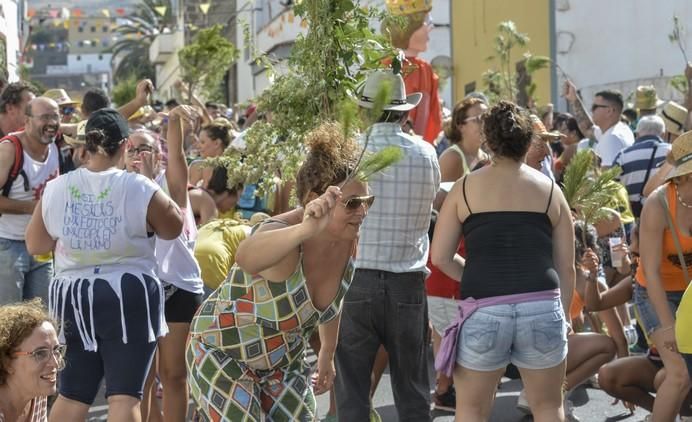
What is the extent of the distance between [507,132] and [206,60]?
37.3ft

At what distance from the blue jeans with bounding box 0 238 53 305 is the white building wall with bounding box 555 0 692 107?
64.5 feet

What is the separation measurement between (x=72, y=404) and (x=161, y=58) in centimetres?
5253

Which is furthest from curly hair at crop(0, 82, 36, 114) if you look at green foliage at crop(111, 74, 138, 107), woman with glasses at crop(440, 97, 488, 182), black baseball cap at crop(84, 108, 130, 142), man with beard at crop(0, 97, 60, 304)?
green foliage at crop(111, 74, 138, 107)

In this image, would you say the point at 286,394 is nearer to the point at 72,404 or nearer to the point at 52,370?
the point at 52,370

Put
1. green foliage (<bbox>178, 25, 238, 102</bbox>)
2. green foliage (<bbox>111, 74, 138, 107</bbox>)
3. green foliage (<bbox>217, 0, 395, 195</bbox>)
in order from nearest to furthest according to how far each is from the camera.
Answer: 1. green foliage (<bbox>217, 0, 395, 195</bbox>)
2. green foliage (<bbox>178, 25, 238, 102</bbox>)
3. green foliage (<bbox>111, 74, 138, 107</bbox>)

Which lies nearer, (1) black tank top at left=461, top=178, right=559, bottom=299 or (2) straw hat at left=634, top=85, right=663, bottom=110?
(1) black tank top at left=461, top=178, right=559, bottom=299

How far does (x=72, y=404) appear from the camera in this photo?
5480mm

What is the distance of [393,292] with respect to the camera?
5969 millimetres

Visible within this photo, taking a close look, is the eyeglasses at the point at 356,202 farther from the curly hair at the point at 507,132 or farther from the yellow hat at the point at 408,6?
the yellow hat at the point at 408,6

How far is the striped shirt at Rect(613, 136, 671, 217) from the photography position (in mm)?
9711

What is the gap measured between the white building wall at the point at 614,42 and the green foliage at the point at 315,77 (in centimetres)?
2073

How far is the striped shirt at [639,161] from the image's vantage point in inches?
382

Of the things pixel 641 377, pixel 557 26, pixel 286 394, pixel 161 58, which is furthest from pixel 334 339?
pixel 161 58

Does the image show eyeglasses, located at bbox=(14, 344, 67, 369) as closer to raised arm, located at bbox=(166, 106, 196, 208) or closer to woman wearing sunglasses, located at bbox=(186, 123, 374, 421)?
woman wearing sunglasses, located at bbox=(186, 123, 374, 421)
